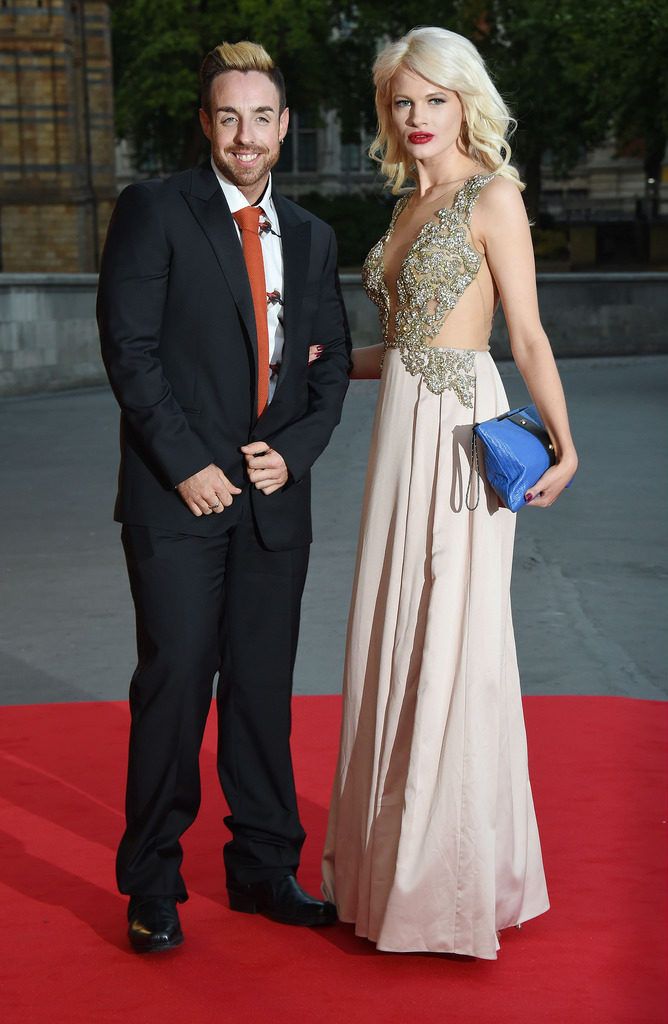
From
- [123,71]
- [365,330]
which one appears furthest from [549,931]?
[123,71]

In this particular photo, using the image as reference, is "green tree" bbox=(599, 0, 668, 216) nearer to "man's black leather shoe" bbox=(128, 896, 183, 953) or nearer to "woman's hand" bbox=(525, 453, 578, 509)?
"woman's hand" bbox=(525, 453, 578, 509)

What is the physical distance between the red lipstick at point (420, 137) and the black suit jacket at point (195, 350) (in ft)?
1.28

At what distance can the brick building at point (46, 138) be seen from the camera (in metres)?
29.1

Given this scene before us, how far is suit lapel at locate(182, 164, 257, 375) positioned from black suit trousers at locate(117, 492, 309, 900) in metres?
0.47

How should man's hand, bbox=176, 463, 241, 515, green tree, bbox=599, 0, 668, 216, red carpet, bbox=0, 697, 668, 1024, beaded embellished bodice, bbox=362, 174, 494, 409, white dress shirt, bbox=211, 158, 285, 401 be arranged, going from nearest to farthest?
red carpet, bbox=0, 697, 668, 1024 → beaded embellished bodice, bbox=362, 174, 494, 409 → man's hand, bbox=176, 463, 241, 515 → white dress shirt, bbox=211, 158, 285, 401 → green tree, bbox=599, 0, 668, 216

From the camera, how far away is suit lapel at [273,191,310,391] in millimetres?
3596

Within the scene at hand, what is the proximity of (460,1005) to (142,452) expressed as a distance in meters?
1.47

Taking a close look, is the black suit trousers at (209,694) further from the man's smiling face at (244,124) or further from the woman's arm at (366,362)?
the man's smiling face at (244,124)

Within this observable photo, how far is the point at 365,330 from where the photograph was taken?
18.7 m

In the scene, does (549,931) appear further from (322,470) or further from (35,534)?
(322,470)

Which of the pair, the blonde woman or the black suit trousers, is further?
the black suit trousers

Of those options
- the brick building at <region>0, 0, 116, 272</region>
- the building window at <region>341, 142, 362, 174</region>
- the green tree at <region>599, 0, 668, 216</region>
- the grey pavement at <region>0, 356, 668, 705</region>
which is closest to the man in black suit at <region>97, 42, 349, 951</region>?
the grey pavement at <region>0, 356, 668, 705</region>

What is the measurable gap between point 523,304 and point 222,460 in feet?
2.65

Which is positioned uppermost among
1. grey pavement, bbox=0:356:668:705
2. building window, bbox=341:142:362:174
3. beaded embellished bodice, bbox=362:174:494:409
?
building window, bbox=341:142:362:174
